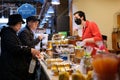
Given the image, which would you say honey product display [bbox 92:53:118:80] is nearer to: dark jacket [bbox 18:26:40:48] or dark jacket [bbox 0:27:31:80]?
dark jacket [bbox 0:27:31:80]

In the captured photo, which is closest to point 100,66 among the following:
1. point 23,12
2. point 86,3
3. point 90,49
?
point 90,49

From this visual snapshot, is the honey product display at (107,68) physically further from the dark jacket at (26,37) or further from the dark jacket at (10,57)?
the dark jacket at (26,37)

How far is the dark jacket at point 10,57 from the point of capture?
410 centimetres

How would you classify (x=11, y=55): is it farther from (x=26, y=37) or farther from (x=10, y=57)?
(x=26, y=37)

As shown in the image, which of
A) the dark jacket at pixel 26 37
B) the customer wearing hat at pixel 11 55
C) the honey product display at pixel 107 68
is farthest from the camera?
the dark jacket at pixel 26 37

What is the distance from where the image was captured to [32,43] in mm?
5055

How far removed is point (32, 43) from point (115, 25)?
354 centimetres

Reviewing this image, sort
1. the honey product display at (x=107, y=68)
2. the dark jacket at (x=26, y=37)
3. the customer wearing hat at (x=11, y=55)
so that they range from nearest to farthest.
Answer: the honey product display at (x=107, y=68) < the customer wearing hat at (x=11, y=55) < the dark jacket at (x=26, y=37)

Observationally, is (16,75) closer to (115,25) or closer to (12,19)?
(12,19)

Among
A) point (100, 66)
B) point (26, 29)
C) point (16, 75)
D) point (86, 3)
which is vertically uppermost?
point (86, 3)

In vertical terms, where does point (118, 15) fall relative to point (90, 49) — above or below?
above

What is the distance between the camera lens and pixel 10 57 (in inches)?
164

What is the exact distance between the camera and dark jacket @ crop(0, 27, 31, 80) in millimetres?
4102

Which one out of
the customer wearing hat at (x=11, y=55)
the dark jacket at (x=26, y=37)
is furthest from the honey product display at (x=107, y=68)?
the dark jacket at (x=26, y=37)
